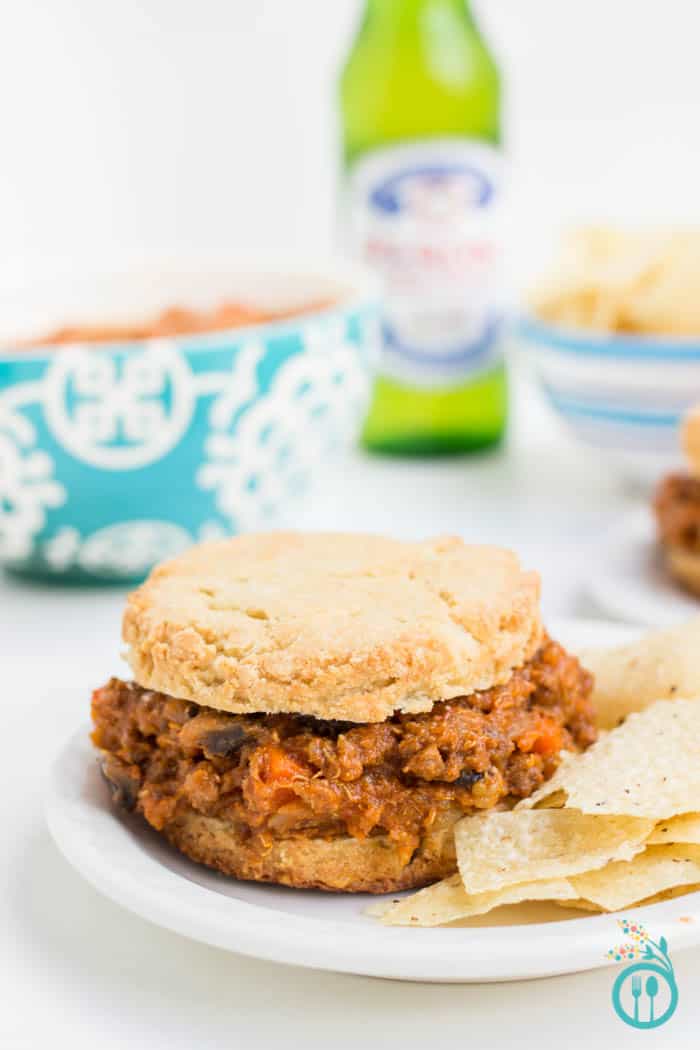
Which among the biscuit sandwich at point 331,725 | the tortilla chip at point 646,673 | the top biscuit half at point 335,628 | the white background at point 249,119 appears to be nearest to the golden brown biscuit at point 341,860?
the biscuit sandwich at point 331,725

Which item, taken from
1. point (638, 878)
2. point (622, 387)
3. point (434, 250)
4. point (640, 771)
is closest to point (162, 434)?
point (622, 387)

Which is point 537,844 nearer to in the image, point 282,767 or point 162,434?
point 282,767

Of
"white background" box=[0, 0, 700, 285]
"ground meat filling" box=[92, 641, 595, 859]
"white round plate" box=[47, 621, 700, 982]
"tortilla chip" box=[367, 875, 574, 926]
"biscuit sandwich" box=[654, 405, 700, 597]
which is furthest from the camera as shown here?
"white background" box=[0, 0, 700, 285]

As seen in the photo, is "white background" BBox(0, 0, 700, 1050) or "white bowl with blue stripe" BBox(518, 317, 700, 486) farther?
"white background" BBox(0, 0, 700, 1050)

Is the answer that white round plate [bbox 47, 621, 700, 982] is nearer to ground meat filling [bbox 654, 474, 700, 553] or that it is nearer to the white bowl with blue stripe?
ground meat filling [bbox 654, 474, 700, 553]

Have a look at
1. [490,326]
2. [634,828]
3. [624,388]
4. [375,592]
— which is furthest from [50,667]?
[490,326]

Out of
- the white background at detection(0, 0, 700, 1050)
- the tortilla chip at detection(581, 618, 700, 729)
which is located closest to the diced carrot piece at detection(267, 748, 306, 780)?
the tortilla chip at detection(581, 618, 700, 729)
